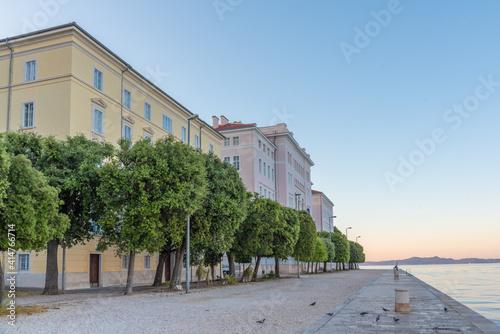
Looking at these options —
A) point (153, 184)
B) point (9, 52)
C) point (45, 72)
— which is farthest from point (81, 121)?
point (153, 184)

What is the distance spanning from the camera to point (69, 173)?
76.7 feet

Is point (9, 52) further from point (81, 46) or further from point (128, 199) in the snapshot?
point (128, 199)

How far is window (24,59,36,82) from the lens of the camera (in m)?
31.4

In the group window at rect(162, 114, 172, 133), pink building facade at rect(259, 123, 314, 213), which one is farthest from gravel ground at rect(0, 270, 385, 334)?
pink building facade at rect(259, 123, 314, 213)

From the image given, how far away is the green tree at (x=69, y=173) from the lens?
2259cm

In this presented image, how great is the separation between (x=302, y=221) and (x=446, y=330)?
1627 inches

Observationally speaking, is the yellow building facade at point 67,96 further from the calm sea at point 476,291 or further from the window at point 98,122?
the calm sea at point 476,291

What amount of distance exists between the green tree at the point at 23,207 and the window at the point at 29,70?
17657 mm

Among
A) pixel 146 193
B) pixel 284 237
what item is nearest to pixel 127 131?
pixel 146 193

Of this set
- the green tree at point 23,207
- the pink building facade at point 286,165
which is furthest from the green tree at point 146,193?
the pink building facade at point 286,165

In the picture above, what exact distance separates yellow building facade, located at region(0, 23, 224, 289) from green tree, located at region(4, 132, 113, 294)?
11.6ft

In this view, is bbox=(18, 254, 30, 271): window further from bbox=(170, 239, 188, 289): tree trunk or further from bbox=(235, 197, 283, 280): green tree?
bbox=(235, 197, 283, 280): green tree

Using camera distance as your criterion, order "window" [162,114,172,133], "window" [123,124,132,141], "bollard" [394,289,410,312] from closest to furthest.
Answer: "bollard" [394,289,410,312]
"window" [123,124,132,141]
"window" [162,114,172,133]

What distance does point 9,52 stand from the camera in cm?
3219
